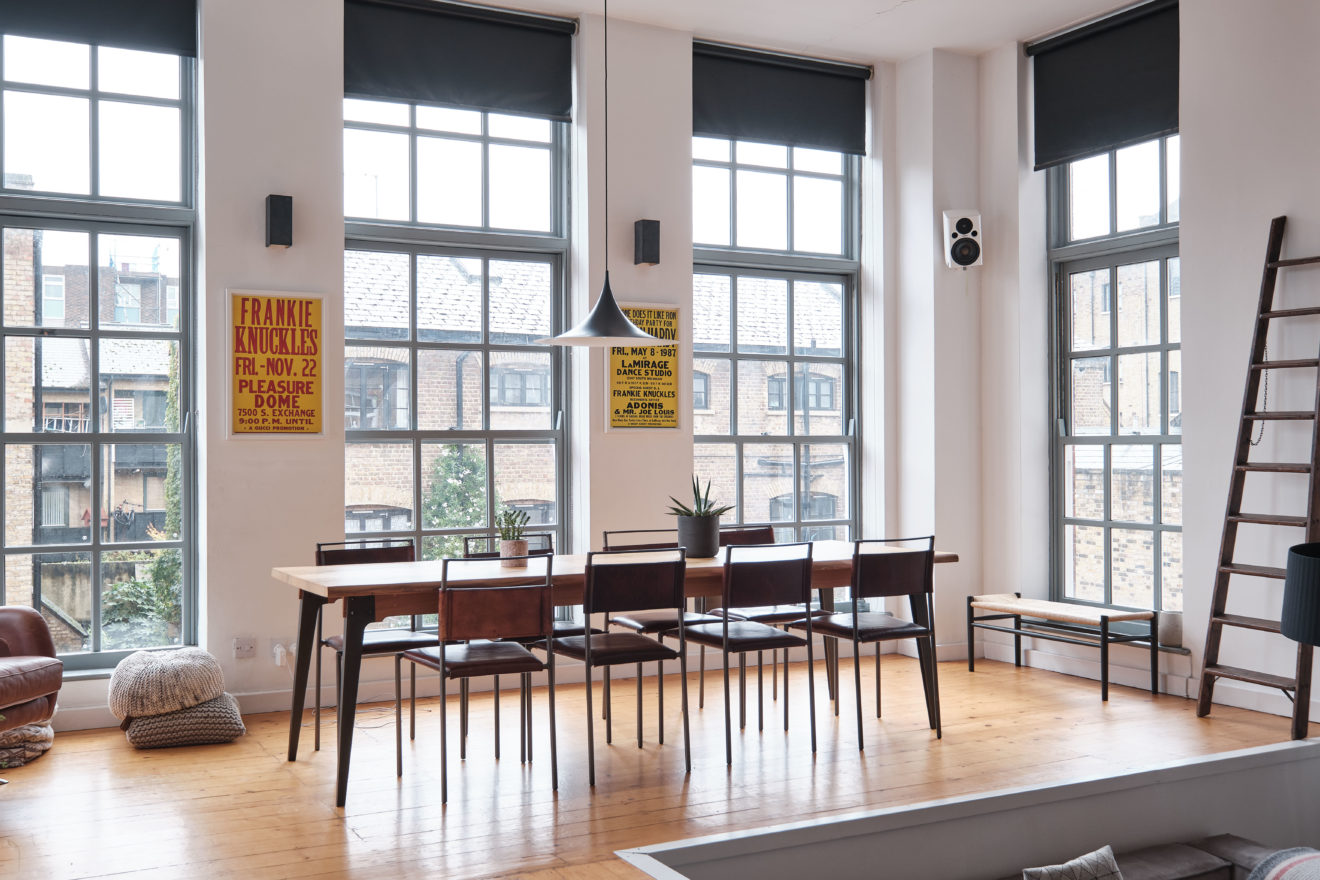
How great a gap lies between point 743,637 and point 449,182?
3251 millimetres

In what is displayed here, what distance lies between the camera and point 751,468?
289 inches

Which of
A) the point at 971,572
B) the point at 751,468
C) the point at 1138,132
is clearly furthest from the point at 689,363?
the point at 1138,132

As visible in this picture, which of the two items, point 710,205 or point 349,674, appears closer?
point 349,674

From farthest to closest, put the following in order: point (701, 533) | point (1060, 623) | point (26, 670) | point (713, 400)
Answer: point (713, 400)
point (1060, 623)
point (701, 533)
point (26, 670)

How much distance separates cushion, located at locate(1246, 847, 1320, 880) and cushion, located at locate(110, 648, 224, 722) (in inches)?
174

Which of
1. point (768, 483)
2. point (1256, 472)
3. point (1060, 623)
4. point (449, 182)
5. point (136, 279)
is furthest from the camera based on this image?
point (768, 483)

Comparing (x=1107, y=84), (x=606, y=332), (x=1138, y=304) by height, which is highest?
(x=1107, y=84)

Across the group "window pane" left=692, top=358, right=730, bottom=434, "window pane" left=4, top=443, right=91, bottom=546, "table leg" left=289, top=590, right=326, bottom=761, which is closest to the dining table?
"table leg" left=289, top=590, right=326, bottom=761

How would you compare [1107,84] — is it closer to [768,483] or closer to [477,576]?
[768,483]

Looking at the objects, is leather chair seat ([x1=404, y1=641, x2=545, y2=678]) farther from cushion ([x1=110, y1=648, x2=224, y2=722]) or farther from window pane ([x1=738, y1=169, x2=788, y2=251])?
window pane ([x1=738, y1=169, x2=788, y2=251])

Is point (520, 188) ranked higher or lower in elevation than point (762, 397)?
higher

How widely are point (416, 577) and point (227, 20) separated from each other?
3266mm

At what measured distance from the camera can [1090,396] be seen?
23.0ft

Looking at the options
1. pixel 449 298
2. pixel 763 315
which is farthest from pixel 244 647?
pixel 763 315
